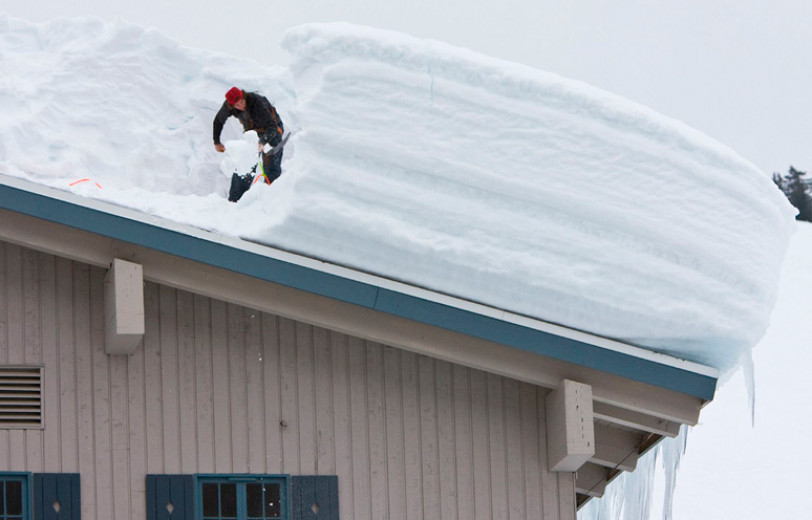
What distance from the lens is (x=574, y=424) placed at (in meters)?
8.02

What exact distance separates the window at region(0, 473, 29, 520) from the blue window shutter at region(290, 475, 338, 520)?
139 centimetres

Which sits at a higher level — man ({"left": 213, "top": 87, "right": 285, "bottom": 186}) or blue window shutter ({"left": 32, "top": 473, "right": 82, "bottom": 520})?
man ({"left": 213, "top": 87, "right": 285, "bottom": 186})

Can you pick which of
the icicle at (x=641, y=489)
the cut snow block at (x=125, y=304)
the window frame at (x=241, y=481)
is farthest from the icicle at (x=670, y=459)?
the cut snow block at (x=125, y=304)

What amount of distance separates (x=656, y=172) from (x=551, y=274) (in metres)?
0.79

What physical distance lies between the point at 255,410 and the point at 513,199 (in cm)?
182

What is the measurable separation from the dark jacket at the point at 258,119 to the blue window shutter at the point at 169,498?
343cm

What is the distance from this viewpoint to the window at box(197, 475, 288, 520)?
7.84 metres

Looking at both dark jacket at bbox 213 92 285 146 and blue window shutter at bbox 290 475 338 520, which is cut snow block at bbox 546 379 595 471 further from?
dark jacket at bbox 213 92 285 146

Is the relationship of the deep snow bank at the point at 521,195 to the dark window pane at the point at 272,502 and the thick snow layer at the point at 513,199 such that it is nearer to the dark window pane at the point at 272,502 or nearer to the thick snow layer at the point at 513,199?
the thick snow layer at the point at 513,199

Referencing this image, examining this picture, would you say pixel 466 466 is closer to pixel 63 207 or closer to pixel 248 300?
pixel 248 300

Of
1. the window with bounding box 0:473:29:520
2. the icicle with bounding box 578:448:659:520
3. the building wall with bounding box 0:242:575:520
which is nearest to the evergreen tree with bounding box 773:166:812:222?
the icicle with bounding box 578:448:659:520

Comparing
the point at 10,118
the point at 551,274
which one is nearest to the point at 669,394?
the point at 551,274

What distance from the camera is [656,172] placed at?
7738 millimetres

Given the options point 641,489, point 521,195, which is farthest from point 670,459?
point 521,195
